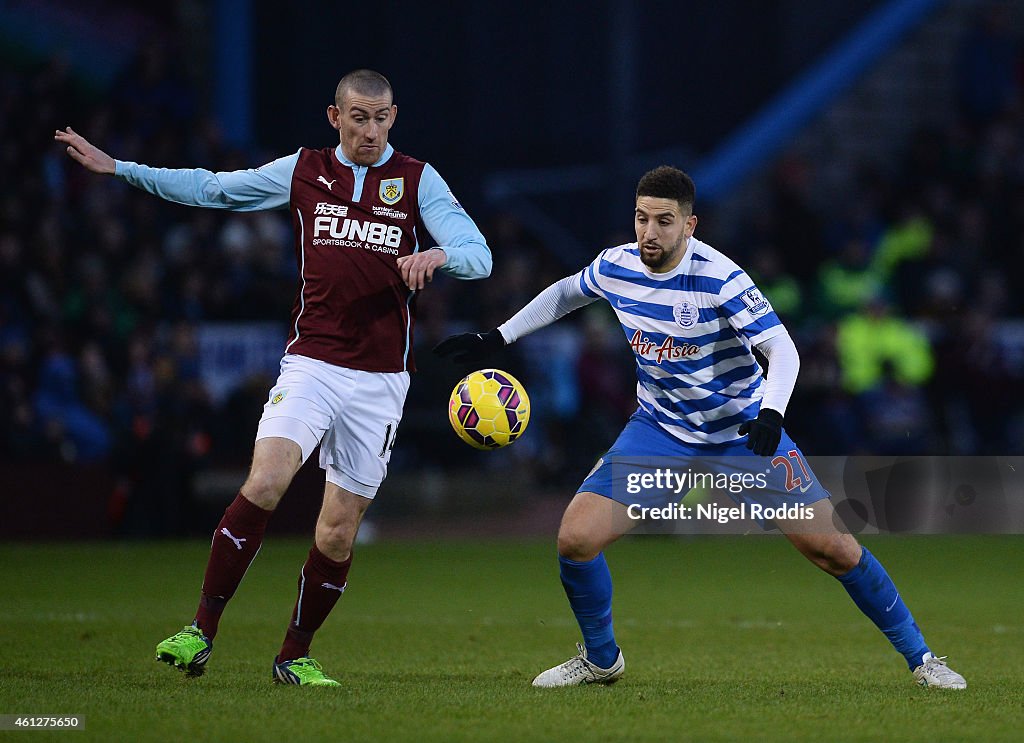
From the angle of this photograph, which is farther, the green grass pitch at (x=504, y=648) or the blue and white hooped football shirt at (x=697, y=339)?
the blue and white hooped football shirt at (x=697, y=339)

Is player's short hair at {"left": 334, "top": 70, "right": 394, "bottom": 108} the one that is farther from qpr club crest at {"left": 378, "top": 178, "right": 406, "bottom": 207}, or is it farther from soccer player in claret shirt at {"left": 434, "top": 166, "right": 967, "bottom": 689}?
soccer player in claret shirt at {"left": 434, "top": 166, "right": 967, "bottom": 689}

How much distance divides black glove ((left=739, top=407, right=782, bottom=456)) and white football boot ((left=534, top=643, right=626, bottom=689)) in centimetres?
121

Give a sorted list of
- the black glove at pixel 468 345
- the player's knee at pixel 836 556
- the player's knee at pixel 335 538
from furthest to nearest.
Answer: the black glove at pixel 468 345 < the player's knee at pixel 335 538 < the player's knee at pixel 836 556

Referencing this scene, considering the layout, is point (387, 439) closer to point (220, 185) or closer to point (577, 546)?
point (577, 546)

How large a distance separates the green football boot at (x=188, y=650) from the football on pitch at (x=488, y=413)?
4.63 ft

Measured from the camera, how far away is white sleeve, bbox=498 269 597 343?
6.88 metres

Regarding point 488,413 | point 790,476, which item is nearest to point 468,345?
point 488,413

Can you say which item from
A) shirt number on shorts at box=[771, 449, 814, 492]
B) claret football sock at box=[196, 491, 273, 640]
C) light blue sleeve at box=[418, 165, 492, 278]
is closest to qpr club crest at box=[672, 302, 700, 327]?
shirt number on shorts at box=[771, 449, 814, 492]

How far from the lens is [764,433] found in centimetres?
605

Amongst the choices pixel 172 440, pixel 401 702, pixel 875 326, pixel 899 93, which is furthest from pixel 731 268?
pixel 899 93

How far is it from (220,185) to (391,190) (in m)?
0.71

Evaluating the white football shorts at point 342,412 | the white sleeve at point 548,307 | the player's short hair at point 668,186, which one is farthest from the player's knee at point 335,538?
the player's short hair at point 668,186

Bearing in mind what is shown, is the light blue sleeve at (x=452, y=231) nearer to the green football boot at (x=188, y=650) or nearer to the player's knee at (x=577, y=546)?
the player's knee at (x=577, y=546)

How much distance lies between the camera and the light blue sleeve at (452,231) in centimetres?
637
